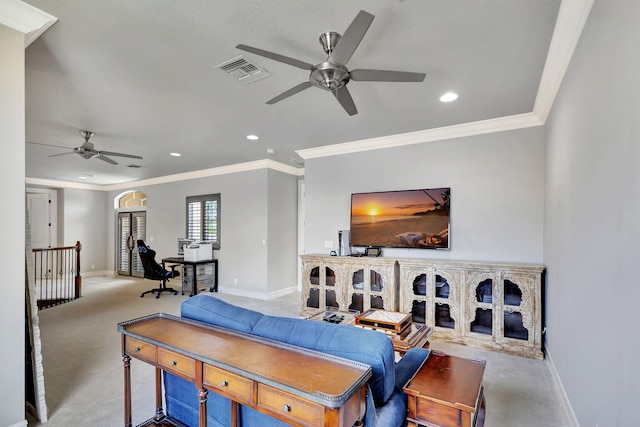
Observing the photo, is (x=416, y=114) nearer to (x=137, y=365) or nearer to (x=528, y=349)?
(x=528, y=349)

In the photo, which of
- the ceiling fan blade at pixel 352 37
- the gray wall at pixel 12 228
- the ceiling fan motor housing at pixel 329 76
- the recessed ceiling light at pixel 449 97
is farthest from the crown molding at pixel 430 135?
the gray wall at pixel 12 228

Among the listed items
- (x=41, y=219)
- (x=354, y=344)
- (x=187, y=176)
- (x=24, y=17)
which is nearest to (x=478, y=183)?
(x=354, y=344)

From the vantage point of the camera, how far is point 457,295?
362 centimetres

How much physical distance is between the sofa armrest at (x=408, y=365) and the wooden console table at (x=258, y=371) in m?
0.46

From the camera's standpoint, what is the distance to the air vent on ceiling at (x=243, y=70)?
2432 mm

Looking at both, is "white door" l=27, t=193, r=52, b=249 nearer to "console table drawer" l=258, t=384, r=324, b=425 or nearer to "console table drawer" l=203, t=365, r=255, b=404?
"console table drawer" l=203, t=365, r=255, b=404

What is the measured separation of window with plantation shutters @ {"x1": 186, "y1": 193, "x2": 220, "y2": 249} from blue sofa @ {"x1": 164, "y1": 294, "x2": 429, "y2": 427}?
4977 millimetres

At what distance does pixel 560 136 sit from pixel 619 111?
1.48 meters

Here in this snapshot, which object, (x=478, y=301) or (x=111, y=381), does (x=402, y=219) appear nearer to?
(x=478, y=301)

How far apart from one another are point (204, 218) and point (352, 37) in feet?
19.7

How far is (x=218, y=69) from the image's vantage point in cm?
255

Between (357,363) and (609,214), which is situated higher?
(609,214)

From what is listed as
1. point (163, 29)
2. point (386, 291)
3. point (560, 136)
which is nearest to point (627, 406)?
point (560, 136)

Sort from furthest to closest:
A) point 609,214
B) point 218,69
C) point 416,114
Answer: point 416,114
point 218,69
point 609,214
